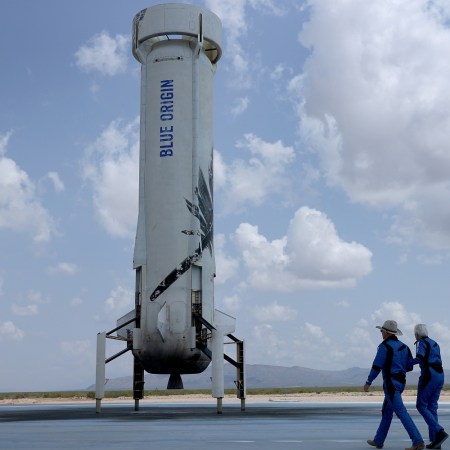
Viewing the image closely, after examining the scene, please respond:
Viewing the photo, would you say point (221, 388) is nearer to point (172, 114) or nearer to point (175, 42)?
point (172, 114)

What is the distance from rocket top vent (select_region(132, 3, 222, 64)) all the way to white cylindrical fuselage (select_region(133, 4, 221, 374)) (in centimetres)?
4

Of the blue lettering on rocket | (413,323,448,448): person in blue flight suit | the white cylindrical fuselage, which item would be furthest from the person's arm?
the blue lettering on rocket

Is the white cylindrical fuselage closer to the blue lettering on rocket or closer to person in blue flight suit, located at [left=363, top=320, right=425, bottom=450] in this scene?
the blue lettering on rocket

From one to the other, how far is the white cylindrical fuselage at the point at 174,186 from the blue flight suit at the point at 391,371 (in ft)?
56.9

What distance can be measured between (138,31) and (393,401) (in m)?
24.5

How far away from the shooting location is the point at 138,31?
33281 millimetres

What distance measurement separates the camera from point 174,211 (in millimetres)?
30750

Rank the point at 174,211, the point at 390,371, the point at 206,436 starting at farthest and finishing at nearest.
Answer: the point at 174,211 → the point at 206,436 → the point at 390,371

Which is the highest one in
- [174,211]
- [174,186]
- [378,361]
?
[174,186]

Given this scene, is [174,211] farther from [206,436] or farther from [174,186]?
[206,436]

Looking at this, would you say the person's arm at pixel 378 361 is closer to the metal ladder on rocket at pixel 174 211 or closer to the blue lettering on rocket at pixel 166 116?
the metal ladder on rocket at pixel 174 211

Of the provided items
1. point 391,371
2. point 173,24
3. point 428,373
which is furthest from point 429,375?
point 173,24

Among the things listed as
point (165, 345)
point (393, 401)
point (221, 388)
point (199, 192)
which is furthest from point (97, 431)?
point (199, 192)

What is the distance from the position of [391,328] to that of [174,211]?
59.8 feet
